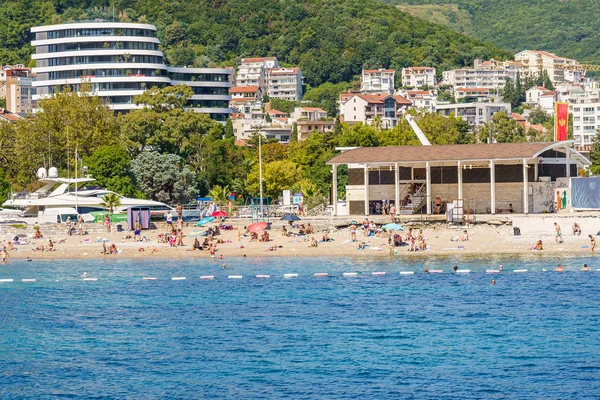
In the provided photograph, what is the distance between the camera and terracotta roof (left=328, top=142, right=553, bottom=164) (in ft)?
226

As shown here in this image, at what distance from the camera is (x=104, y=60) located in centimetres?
14100

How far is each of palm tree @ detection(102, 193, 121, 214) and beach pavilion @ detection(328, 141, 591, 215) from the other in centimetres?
1571

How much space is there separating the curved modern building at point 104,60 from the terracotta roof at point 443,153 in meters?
68.8

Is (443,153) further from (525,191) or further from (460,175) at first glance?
(525,191)

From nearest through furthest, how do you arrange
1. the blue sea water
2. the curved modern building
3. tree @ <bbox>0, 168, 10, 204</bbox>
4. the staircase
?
the blue sea water, the staircase, tree @ <bbox>0, 168, 10, 204</bbox>, the curved modern building

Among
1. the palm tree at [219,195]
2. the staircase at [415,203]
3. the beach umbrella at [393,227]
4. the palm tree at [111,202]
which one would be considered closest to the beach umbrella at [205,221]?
the palm tree at [111,202]

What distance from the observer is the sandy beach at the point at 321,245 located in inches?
2347

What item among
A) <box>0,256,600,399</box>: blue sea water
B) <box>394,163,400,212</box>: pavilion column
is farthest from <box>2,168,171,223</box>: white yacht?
<box>394,163,400,212</box>: pavilion column

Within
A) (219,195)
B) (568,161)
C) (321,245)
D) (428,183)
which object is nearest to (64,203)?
(219,195)

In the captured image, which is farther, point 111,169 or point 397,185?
point 111,169

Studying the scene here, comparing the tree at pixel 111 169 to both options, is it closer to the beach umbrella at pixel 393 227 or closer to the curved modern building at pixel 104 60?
the beach umbrella at pixel 393 227

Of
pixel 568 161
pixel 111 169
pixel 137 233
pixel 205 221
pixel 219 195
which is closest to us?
pixel 137 233

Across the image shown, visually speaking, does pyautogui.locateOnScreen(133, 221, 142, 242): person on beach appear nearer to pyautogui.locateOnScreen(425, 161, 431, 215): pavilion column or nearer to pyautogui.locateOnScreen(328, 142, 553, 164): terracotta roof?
pyautogui.locateOnScreen(328, 142, 553, 164): terracotta roof

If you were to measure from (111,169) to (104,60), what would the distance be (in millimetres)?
60844
